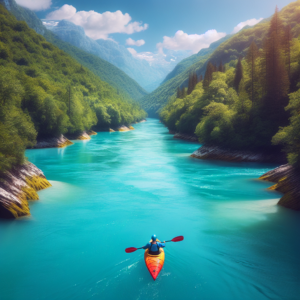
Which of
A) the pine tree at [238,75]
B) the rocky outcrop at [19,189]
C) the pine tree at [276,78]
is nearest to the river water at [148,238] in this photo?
the rocky outcrop at [19,189]

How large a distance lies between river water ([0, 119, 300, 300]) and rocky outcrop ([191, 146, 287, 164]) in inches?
578

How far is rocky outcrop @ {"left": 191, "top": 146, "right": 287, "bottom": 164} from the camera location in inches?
1817

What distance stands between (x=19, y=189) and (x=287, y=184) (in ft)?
88.7

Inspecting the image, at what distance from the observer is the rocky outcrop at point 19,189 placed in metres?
20.6

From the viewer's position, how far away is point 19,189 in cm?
2369

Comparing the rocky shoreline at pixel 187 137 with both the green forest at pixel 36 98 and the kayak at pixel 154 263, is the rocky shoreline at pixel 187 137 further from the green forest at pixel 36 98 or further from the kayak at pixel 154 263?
the kayak at pixel 154 263

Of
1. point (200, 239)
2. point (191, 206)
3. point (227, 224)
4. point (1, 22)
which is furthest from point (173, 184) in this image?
point (1, 22)

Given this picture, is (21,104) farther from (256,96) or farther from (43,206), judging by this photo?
(256,96)

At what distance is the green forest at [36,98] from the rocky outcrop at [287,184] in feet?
83.6

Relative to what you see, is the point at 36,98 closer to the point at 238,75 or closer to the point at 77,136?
the point at 77,136

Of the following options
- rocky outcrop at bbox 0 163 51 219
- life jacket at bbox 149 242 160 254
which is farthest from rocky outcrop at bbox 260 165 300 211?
rocky outcrop at bbox 0 163 51 219

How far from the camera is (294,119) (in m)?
27.5

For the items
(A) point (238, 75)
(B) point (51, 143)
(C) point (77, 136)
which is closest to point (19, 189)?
(B) point (51, 143)

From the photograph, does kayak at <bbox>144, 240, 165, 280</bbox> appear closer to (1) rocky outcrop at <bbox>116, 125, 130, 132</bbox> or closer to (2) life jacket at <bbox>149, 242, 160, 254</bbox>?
(2) life jacket at <bbox>149, 242, 160, 254</bbox>
